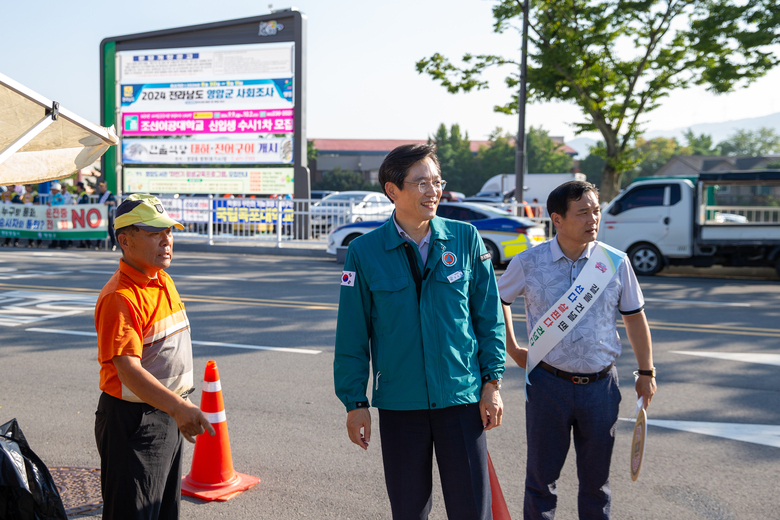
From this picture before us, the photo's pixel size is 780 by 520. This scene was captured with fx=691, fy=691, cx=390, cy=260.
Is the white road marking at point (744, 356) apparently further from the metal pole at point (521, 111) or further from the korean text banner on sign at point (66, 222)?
the korean text banner on sign at point (66, 222)

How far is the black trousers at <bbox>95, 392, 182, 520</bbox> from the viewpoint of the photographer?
2551 mm

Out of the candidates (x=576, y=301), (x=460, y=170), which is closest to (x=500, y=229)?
(x=576, y=301)

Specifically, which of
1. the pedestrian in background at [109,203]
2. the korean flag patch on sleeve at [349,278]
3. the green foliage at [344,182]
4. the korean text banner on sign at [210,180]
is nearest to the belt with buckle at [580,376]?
the korean flag patch on sleeve at [349,278]

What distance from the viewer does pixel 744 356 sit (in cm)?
702

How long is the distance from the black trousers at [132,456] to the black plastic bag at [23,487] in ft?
0.68

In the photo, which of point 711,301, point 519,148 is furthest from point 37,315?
point 519,148

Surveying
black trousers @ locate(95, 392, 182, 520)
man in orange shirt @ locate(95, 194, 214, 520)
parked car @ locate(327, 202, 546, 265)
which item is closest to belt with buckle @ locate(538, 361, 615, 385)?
man in orange shirt @ locate(95, 194, 214, 520)

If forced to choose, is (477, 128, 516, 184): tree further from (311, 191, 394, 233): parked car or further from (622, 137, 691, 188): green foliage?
(311, 191, 394, 233): parked car

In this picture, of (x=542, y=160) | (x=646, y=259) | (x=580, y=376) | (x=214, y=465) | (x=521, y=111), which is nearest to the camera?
(x=580, y=376)

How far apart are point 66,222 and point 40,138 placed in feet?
56.7

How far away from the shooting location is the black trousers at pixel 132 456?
255cm

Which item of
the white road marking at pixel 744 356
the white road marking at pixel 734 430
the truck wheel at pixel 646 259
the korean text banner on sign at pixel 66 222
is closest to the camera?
the white road marking at pixel 734 430

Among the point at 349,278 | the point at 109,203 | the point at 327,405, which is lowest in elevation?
the point at 327,405

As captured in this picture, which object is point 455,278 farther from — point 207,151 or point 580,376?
point 207,151
